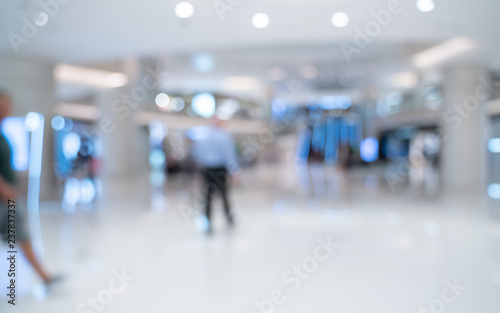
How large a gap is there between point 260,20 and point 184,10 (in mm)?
1355

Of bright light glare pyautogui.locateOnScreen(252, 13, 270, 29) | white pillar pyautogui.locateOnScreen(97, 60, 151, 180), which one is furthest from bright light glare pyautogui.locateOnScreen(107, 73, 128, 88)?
bright light glare pyautogui.locateOnScreen(252, 13, 270, 29)

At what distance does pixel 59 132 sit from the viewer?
350 inches

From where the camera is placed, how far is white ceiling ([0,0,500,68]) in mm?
5148

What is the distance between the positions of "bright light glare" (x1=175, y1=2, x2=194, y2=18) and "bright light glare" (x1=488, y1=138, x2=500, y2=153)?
14.2 feet

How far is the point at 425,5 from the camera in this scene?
517 centimetres

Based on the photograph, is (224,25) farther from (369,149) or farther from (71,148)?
(369,149)

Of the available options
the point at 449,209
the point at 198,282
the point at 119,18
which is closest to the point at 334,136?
the point at 449,209

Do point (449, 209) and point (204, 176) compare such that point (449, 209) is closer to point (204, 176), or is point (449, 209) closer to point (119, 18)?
point (204, 176)

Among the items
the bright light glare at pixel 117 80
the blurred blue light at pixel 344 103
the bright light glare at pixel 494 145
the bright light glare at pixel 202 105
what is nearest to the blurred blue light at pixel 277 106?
the bright light glare at pixel 202 105

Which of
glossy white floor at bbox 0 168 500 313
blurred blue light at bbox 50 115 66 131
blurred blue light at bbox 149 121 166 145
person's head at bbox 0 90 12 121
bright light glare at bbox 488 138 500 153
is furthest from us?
blurred blue light at bbox 149 121 166 145

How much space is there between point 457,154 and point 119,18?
31.8 feet

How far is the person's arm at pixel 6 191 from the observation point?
7.62ft

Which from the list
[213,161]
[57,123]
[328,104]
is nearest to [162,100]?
[328,104]

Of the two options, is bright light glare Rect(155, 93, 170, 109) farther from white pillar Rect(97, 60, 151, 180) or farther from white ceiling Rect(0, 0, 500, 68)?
white ceiling Rect(0, 0, 500, 68)
